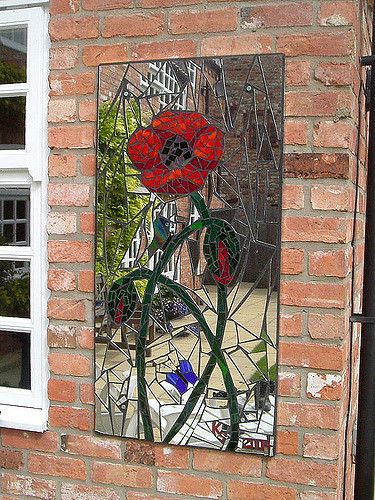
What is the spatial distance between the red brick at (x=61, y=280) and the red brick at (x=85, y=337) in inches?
6.7

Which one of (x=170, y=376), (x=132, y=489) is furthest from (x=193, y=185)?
(x=132, y=489)

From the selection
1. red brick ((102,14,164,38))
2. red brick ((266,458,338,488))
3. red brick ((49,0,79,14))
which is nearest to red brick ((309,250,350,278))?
red brick ((266,458,338,488))

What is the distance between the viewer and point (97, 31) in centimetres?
253

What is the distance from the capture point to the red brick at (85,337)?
2590 millimetres

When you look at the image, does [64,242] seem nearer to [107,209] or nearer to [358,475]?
[107,209]

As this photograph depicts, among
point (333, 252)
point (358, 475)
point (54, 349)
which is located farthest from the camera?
point (54, 349)

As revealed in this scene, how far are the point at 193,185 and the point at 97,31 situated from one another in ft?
2.31

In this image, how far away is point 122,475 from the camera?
2594 mm

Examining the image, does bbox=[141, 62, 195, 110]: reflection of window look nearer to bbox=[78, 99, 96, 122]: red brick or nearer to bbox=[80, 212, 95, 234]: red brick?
bbox=[78, 99, 96, 122]: red brick

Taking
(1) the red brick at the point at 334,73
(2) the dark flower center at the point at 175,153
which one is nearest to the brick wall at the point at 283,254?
(1) the red brick at the point at 334,73

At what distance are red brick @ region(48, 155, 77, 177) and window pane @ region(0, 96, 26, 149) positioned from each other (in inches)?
6.2

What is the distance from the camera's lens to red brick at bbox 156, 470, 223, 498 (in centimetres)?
248

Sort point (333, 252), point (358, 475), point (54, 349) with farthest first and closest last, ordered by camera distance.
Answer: point (54, 349)
point (358, 475)
point (333, 252)

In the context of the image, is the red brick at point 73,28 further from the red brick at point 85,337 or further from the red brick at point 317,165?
the red brick at point 85,337
